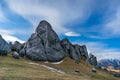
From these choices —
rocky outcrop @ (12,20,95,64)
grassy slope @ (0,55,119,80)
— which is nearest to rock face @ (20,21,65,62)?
rocky outcrop @ (12,20,95,64)

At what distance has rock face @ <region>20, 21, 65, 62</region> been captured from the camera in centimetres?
10312

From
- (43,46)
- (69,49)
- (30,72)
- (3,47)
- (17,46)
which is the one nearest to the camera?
(30,72)

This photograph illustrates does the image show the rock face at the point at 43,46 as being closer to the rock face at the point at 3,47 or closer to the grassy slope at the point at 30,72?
the grassy slope at the point at 30,72

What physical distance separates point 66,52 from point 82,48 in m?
30.8

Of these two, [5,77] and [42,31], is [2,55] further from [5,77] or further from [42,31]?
[5,77]

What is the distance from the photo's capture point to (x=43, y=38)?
110562 mm

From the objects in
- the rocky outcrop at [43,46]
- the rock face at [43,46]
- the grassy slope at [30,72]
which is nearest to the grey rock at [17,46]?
the rocky outcrop at [43,46]

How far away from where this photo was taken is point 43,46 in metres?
107

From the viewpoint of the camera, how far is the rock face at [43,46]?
103 metres

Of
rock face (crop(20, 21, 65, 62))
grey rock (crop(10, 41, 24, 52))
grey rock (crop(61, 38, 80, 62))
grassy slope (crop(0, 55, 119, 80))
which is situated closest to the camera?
grassy slope (crop(0, 55, 119, 80))

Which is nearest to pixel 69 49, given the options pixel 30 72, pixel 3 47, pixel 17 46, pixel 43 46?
pixel 43 46

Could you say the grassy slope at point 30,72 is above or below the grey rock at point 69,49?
below

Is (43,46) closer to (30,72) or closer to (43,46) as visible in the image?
(43,46)

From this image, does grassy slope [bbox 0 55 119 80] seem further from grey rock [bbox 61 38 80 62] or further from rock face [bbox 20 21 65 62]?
grey rock [bbox 61 38 80 62]
